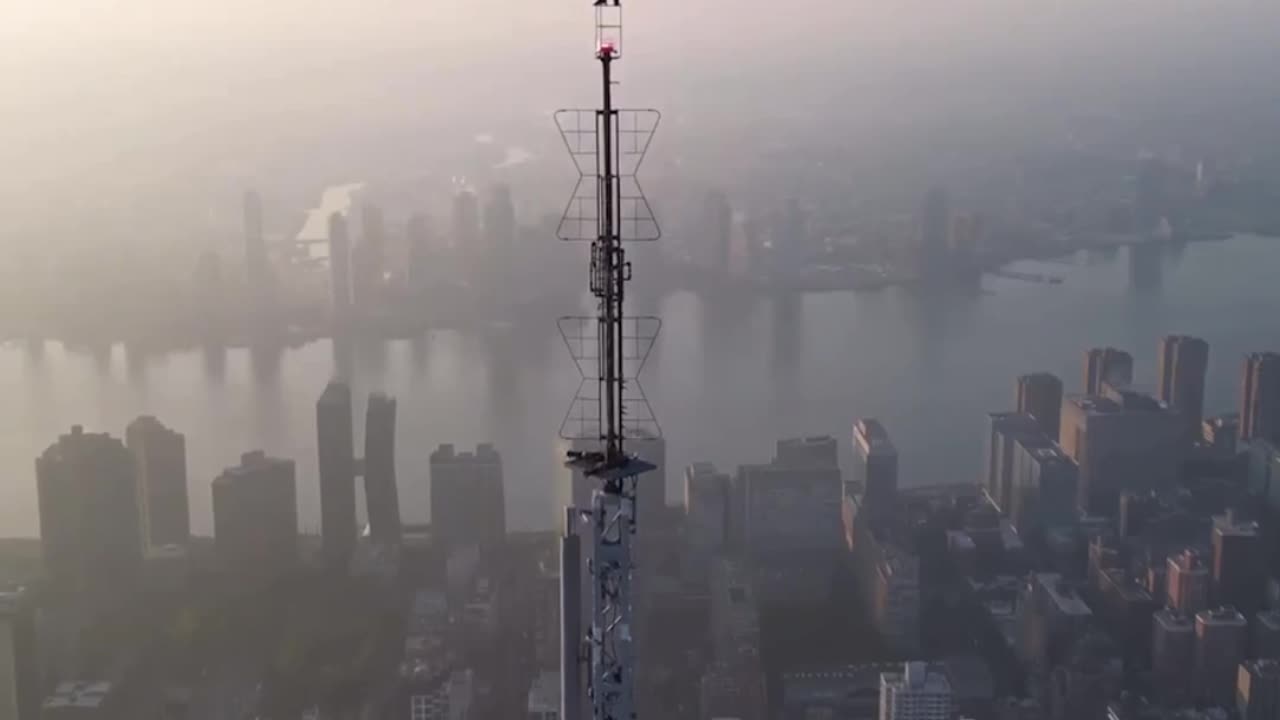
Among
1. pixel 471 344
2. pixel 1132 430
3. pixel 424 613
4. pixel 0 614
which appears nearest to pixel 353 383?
pixel 471 344

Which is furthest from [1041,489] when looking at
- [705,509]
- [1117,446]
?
[705,509]

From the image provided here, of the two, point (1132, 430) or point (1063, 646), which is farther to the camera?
point (1132, 430)

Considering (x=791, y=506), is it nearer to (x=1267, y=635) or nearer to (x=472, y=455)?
→ (x=472, y=455)

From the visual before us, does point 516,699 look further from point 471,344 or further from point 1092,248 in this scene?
point 1092,248

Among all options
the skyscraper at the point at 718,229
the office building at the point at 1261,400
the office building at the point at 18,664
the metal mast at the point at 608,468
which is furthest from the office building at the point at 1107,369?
the metal mast at the point at 608,468

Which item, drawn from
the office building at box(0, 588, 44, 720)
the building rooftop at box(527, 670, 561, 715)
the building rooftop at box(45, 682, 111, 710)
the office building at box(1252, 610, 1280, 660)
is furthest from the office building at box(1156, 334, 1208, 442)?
the office building at box(0, 588, 44, 720)

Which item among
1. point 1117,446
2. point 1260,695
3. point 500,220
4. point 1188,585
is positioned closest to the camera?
point 1260,695
